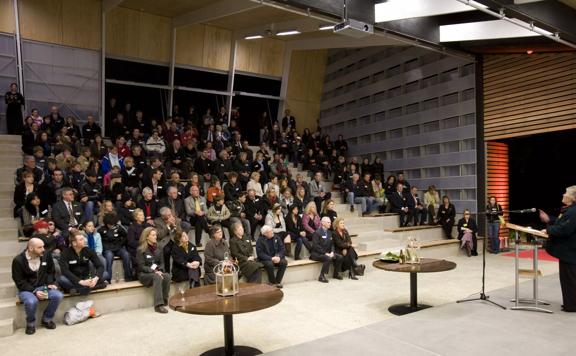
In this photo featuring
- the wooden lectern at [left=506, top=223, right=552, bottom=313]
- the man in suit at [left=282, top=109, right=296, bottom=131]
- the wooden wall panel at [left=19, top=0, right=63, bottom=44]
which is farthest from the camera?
the man in suit at [left=282, top=109, right=296, bottom=131]

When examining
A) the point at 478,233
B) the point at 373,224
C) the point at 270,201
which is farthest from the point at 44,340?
the point at 478,233

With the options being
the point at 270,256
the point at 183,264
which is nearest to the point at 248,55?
the point at 270,256

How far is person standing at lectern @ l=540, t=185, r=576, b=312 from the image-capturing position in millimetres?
4711

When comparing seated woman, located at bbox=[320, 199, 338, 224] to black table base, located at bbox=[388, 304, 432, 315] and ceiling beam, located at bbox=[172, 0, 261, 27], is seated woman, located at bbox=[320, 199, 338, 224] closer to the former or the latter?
black table base, located at bbox=[388, 304, 432, 315]

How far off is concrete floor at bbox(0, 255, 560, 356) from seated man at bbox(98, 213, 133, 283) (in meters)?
0.74

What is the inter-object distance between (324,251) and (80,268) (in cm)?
374

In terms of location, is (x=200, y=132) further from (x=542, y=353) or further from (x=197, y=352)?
(x=542, y=353)

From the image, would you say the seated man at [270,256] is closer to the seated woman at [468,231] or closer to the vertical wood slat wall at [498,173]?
the seated woman at [468,231]

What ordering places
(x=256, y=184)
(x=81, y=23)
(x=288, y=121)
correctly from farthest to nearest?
(x=288, y=121) → (x=81, y=23) → (x=256, y=184)

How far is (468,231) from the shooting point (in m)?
10.0

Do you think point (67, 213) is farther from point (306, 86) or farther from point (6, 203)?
point (306, 86)

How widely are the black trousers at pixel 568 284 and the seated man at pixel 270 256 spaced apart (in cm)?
369

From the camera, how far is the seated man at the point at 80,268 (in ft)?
18.3

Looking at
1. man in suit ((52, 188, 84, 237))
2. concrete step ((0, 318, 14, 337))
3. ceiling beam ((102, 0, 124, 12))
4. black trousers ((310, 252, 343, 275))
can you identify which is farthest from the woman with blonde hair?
ceiling beam ((102, 0, 124, 12))
